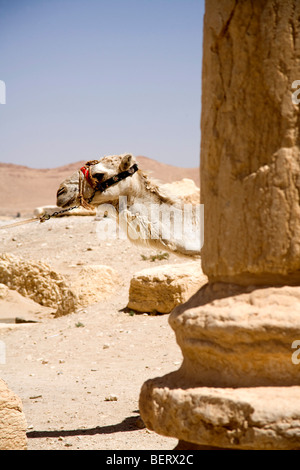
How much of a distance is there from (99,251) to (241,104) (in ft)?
40.4

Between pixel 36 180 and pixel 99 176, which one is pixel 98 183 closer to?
pixel 99 176

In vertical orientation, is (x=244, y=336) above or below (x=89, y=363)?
above

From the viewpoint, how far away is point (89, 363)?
8.69 meters

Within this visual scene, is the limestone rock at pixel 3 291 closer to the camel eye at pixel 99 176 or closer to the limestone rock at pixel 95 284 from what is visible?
the limestone rock at pixel 95 284

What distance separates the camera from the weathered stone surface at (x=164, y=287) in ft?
32.2

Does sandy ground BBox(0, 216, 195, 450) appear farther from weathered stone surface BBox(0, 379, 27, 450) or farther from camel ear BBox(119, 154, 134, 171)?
camel ear BBox(119, 154, 134, 171)

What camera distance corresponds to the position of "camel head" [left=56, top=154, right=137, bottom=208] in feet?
24.9

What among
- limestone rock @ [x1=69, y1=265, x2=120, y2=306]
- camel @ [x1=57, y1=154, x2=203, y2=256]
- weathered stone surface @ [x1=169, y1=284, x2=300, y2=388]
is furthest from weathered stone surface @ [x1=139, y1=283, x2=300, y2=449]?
limestone rock @ [x1=69, y1=265, x2=120, y2=306]

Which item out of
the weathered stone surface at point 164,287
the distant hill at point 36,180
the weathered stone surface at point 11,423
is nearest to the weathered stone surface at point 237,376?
the weathered stone surface at point 11,423

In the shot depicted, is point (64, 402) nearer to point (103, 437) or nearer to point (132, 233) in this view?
point (103, 437)

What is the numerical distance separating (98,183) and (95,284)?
182 inches

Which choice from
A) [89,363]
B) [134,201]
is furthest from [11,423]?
[89,363]

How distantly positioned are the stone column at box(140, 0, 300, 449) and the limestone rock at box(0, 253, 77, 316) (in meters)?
9.86

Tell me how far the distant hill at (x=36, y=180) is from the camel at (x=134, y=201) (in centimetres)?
6099
